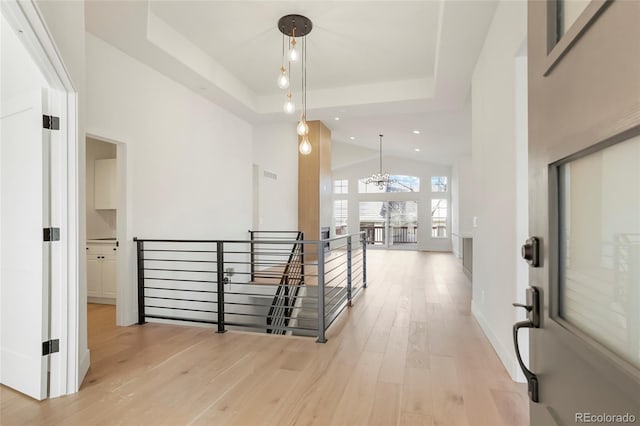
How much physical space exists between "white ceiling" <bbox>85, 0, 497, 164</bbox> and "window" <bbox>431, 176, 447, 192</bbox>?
20.5ft

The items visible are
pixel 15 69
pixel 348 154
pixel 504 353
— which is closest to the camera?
pixel 15 69

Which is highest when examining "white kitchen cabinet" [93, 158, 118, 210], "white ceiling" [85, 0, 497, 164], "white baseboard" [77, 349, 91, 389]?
"white ceiling" [85, 0, 497, 164]

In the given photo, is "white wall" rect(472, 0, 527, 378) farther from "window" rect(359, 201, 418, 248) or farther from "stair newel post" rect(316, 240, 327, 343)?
"window" rect(359, 201, 418, 248)

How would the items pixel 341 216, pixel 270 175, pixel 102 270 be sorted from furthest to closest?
pixel 341 216
pixel 270 175
pixel 102 270

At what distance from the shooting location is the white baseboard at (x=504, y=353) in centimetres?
240

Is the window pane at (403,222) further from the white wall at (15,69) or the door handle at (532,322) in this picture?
the door handle at (532,322)

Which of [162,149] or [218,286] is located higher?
[162,149]

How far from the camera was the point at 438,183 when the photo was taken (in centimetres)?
1276

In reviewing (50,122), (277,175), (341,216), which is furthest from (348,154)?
(50,122)

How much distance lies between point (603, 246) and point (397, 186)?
1288cm

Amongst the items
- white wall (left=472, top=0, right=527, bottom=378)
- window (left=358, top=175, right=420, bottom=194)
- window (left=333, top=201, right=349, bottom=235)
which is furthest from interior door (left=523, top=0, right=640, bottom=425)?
window (left=333, top=201, right=349, bottom=235)

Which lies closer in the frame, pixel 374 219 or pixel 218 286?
pixel 218 286

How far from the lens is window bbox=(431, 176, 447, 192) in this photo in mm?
12719

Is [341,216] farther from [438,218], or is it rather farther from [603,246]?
[603,246]
